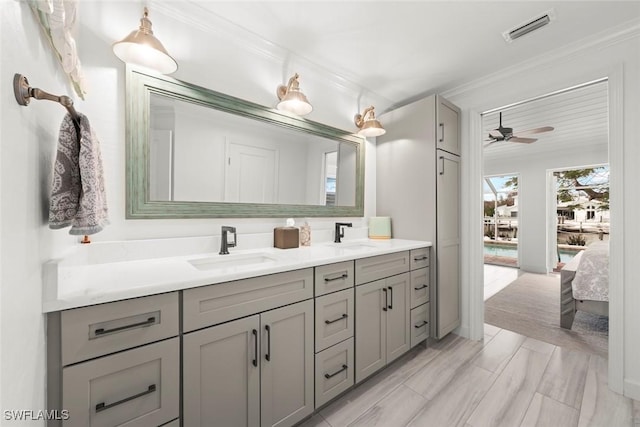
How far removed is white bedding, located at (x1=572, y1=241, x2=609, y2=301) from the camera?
7.70 ft

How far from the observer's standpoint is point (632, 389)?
1622mm

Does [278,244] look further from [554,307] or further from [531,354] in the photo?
[554,307]

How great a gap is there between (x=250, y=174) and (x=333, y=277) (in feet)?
2.98

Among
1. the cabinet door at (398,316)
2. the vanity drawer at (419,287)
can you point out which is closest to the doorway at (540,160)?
the vanity drawer at (419,287)

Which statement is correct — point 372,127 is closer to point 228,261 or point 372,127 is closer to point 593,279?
point 228,261

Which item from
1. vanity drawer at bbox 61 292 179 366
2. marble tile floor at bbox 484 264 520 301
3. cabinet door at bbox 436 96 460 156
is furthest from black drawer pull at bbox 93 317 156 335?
marble tile floor at bbox 484 264 520 301

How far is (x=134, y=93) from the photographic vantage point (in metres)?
1.36

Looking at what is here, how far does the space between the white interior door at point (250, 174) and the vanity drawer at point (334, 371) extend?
1.07 meters

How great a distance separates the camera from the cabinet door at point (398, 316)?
1807 mm

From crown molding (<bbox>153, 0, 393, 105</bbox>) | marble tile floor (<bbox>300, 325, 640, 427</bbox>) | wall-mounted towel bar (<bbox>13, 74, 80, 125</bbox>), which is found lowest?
marble tile floor (<bbox>300, 325, 640, 427</bbox>)

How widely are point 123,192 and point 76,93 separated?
472mm

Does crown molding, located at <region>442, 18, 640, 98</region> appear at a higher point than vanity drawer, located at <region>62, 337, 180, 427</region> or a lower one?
higher

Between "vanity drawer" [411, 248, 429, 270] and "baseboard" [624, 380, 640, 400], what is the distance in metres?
1.35

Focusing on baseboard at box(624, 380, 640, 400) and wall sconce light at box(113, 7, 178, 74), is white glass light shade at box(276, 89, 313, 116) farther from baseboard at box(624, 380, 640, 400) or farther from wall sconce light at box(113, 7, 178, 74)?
baseboard at box(624, 380, 640, 400)
